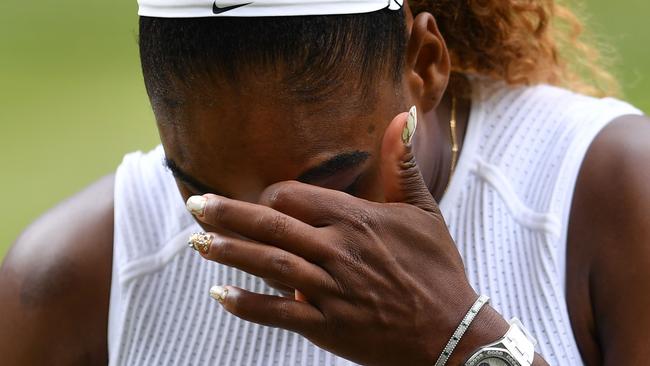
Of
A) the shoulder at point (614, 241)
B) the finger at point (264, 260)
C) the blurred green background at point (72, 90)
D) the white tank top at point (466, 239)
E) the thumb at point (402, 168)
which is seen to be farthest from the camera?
the blurred green background at point (72, 90)

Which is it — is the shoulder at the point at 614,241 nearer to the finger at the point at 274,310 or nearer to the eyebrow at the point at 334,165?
the eyebrow at the point at 334,165

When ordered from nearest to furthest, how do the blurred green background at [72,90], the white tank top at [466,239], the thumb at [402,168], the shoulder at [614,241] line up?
the thumb at [402,168]
the shoulder at [614,241]
the white tank top at [466,239]
the blurred green background at [72,90]

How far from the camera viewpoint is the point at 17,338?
78.6 inches

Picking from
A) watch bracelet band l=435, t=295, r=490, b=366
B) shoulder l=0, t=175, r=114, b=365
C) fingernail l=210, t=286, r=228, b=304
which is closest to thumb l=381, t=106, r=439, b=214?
watch bracelet band l=435, t=295, r=490, b=366

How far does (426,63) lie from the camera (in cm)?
182

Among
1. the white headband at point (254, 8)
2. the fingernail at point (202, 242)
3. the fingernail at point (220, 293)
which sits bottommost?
the fingernail at point (220, 293)

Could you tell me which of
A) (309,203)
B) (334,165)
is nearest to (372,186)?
(334,165)

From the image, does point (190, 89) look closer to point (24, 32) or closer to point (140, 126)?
point (140, 126)

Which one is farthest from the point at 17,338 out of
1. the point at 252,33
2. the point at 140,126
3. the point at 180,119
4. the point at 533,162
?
the point at 140,126

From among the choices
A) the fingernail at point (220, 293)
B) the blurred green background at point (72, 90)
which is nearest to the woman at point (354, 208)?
the fingernail at point (220, 293)

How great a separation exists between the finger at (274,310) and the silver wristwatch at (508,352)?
0.78ft

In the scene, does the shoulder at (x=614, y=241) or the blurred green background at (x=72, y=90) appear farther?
the blurred green background at (x=72, y=90)

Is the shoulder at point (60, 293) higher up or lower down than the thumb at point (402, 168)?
lower down

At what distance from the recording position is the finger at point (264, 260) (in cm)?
146
